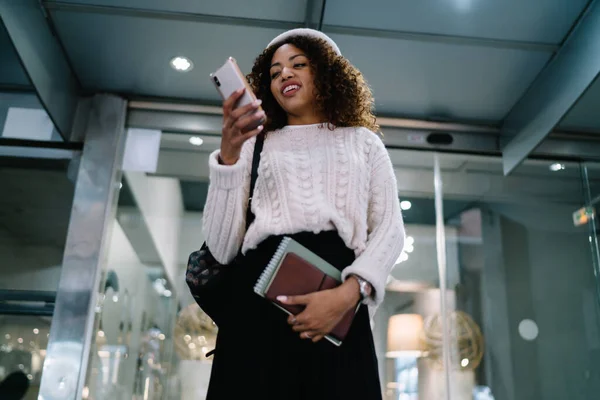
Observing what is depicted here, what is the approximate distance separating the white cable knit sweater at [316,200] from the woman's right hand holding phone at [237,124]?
0.03 meters

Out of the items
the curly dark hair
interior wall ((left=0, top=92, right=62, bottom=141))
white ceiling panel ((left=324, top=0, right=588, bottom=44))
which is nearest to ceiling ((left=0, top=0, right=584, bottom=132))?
white ceiling panel ((left=324, top=0, right=588, bottom=44))

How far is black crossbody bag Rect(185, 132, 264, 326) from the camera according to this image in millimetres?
1185

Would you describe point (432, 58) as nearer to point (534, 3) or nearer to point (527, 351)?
point (534, 3)

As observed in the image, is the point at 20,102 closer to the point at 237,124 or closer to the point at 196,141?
the point at 196,141

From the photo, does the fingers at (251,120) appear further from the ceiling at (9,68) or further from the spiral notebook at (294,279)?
the ceiling at (9,68)

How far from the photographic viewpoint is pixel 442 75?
3.54 m

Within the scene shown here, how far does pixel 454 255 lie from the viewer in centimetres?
397

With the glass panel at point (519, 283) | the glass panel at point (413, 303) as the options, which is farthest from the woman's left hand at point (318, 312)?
the glass panel at point (519, 283)

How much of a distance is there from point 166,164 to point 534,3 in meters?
2.41

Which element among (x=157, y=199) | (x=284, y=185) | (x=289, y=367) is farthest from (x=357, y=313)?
(x=157, y=199)

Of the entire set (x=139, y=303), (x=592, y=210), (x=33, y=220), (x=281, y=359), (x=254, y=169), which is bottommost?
(x=281, y=359)

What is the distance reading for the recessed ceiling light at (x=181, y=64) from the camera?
346cm

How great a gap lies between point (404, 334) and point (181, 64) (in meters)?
2.19

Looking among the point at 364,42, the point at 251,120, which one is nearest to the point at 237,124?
the point at 251,120
